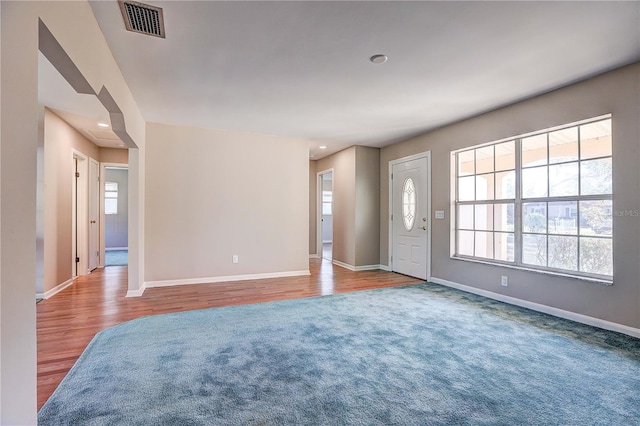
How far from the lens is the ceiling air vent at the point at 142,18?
6.82 ft

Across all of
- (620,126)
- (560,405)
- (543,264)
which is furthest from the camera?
(543,264)

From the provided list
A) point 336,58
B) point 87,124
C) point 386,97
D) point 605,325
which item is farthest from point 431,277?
point 87,124

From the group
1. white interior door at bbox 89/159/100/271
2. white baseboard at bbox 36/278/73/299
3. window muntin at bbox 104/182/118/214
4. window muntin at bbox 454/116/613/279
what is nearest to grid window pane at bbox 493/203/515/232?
window muntin at bbox 454/116/613/279

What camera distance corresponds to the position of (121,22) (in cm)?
224

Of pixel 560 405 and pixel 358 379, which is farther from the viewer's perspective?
pixel 358 379

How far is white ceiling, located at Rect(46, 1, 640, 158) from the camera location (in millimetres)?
2158

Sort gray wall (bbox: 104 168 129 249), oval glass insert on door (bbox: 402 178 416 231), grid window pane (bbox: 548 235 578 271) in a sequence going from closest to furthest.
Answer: grid window pane (bbox: 548 235 578 271), oval glass insert on door (bbox: 402 178 416 231), gray wall (bbox: 104 168 129 249)

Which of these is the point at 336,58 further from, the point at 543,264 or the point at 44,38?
the point at 543,264

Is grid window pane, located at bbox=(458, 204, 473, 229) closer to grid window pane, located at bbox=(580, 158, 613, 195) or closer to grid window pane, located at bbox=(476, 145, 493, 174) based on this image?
grid window pane, located at bbox=(476, 145, 493, 174)

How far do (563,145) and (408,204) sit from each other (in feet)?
8.47

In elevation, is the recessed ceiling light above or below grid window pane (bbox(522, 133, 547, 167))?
above

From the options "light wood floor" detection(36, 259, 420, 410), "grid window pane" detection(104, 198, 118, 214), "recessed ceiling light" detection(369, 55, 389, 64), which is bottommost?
"light wood floor" detection(36, 259, 420, 410)

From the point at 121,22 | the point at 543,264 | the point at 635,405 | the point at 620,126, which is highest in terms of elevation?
the point at 121,22

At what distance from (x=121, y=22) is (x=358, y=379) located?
3069 millimetres
